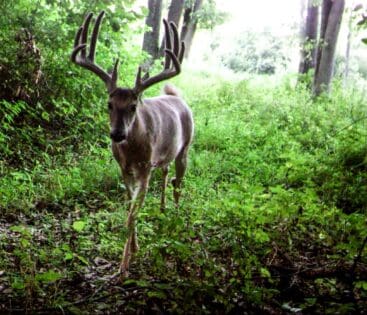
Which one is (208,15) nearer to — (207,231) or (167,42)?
(167,42)

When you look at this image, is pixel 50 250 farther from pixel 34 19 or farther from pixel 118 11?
pixel 34 19

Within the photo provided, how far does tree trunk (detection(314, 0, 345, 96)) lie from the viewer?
1384 cm

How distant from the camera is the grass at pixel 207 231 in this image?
335 cm

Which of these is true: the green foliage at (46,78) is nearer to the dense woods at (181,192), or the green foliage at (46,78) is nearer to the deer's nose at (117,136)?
the dense woods at (181,192)

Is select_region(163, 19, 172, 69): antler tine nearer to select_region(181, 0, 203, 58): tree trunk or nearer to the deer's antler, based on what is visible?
the deer's antler

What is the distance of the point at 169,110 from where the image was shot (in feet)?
22.0

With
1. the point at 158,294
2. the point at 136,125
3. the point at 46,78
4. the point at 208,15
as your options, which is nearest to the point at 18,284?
the point at 158,294

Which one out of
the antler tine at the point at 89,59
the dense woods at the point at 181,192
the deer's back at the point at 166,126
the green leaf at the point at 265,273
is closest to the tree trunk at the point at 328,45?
the dense woods at the point at 181,192

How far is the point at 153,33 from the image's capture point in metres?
14.6

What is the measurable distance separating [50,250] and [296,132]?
268 inches

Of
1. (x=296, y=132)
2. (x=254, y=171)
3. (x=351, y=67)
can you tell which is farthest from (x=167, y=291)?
(x=351, y=67)

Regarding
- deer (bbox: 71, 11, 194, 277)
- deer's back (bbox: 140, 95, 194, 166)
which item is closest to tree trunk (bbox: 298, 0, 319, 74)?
deer's back (bbox: 140, 95, 194, 166)

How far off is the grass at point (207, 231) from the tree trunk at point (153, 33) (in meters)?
5.18

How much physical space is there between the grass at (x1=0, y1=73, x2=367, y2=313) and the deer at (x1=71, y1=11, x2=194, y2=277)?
0.90 feet
